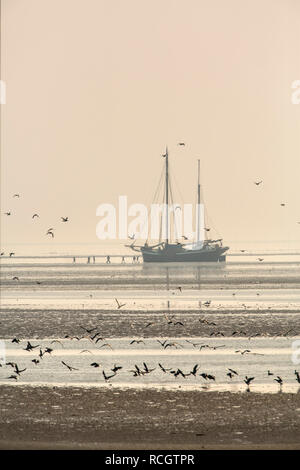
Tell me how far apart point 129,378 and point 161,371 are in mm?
1697

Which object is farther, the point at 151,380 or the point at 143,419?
the point at 151,380

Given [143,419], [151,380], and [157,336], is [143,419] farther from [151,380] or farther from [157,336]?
[157,336]

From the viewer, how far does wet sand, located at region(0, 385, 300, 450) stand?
20.5 meters

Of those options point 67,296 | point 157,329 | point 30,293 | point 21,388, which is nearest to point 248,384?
point 21,388

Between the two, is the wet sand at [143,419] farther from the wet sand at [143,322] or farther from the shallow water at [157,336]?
the wet sand at [143,322]

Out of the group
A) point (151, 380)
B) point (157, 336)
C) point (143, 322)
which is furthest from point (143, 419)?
point (143, 322)

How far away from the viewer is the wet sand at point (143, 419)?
20484mm

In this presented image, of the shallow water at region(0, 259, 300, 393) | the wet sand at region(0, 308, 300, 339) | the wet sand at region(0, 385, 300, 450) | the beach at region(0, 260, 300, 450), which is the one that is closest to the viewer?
the wet sand at region(0, 385, 300, 450)

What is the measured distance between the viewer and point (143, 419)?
2314 centimetres

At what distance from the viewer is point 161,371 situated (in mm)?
30719

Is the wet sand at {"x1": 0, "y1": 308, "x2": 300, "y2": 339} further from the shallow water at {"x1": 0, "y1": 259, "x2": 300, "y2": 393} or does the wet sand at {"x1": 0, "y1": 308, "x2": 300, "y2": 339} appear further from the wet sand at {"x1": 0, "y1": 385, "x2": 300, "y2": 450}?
the wet sand at {"x1": 0, "y1": 385, "x2": 300, "y2": 450}

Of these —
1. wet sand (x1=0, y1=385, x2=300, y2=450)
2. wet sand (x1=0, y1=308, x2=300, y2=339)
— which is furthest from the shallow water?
wet sand (x1=0, y1=385, x2=300, y2=450)

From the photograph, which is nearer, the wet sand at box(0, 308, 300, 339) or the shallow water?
the shallow water

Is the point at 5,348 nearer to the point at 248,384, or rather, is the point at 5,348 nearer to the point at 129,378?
the point at 129,378
